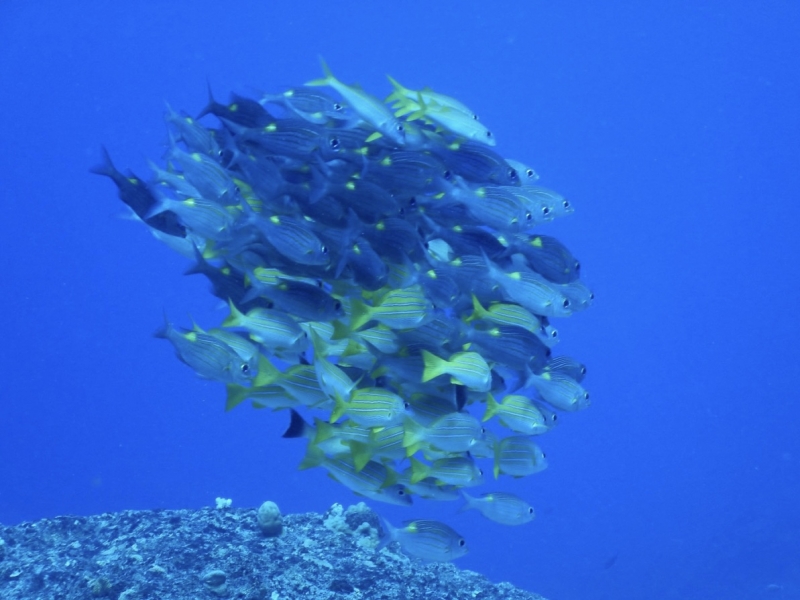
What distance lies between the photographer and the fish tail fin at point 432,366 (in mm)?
3332

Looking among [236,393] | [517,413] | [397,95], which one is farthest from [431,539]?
[397,95]

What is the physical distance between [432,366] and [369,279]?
0.60 m

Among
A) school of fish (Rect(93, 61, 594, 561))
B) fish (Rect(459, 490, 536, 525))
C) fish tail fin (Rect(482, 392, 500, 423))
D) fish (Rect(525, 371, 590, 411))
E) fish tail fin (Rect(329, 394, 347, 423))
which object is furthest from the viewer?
fish (Rect(459, 490, 536, 525))

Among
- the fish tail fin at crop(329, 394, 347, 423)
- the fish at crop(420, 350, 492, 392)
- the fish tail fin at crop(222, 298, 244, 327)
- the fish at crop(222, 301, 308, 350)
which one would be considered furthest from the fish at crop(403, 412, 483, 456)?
the fish tail fin at crop(222, 298, 244, 327)

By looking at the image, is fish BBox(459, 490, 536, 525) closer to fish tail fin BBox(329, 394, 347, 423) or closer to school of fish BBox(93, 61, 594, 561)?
school of fish BBox(93, 61, 594, 561)

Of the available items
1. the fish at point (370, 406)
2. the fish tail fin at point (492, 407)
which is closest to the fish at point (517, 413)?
the fish tail fin at point (492, 407)

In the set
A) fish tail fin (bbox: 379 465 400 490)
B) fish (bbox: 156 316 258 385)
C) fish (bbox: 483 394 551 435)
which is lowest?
fish tail fin (bbox: 379 465 400 490)

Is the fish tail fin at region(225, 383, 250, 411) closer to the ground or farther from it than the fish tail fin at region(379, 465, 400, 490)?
farther from it

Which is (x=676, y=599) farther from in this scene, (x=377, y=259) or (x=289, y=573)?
(x=377, y=259)

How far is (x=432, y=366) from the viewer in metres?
3.35

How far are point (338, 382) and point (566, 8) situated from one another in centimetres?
2011

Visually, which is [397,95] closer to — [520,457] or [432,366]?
[432,366]

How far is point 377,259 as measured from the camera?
357 cm

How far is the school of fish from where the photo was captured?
352 centimetres
